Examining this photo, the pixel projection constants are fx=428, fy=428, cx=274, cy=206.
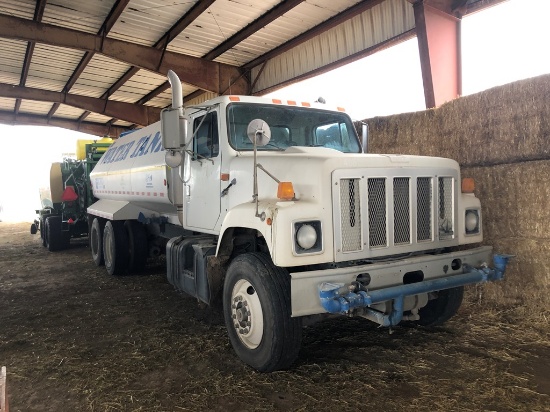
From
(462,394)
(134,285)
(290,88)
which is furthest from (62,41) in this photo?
(462,394)

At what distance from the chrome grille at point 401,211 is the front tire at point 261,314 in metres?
1.07

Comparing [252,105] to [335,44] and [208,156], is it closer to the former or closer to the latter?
[208,156]

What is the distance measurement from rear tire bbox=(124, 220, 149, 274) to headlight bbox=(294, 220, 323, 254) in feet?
17.4

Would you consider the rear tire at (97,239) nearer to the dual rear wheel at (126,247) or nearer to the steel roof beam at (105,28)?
the dual rear wheel at (126,247)

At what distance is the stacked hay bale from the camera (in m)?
4.80

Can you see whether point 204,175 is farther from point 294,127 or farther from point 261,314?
point 261,314

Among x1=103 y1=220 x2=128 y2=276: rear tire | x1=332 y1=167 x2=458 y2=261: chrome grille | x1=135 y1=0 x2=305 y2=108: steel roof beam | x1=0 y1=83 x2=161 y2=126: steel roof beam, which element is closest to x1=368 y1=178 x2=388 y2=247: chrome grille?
x1=332 y1=167 x2=458 y2=261: chrome grille

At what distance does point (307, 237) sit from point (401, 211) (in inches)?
39.9

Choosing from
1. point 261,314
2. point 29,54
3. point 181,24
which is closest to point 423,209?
point 261,314

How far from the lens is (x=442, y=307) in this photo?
15.2 ft

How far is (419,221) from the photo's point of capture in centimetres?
396

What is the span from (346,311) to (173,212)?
12.6 ft

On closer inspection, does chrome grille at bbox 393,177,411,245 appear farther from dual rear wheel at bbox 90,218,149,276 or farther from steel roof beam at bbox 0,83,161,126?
steel roof beam at bbox 0,83,161,126

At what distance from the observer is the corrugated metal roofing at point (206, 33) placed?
9.95 metres
